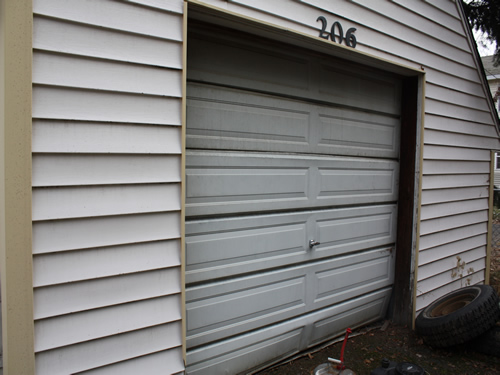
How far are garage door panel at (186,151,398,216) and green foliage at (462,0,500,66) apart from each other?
18.9ft

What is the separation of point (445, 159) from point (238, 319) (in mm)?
2886

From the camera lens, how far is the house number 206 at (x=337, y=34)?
2760 mm

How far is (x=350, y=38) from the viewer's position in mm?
2967

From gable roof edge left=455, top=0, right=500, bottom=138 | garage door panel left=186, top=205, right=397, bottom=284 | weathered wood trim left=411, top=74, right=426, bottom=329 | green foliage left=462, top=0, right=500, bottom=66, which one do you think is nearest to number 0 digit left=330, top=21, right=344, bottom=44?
weathered wood trim left=411, top=74, right=426, bottom=329

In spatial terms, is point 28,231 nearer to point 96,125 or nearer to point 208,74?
point 96,125

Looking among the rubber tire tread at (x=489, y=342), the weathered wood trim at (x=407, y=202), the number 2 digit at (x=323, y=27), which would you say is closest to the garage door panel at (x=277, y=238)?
the weathered wood trim at (x=407, y=202)

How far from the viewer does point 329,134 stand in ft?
10.8

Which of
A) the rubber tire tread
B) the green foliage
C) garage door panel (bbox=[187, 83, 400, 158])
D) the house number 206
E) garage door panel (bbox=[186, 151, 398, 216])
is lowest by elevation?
the rubber tire tread

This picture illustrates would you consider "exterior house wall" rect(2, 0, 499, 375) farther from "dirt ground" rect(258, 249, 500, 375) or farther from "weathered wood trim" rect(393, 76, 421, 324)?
"weathered wood trim" rect(393, 76, 421, 324)

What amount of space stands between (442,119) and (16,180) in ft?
12.9

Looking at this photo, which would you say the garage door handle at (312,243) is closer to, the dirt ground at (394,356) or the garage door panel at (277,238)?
the garage door panel at (277,238)

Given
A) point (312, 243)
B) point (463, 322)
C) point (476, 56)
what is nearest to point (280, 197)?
point (312, 243)

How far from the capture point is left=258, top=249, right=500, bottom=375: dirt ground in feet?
10.2

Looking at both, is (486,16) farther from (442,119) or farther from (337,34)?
(337,34)
